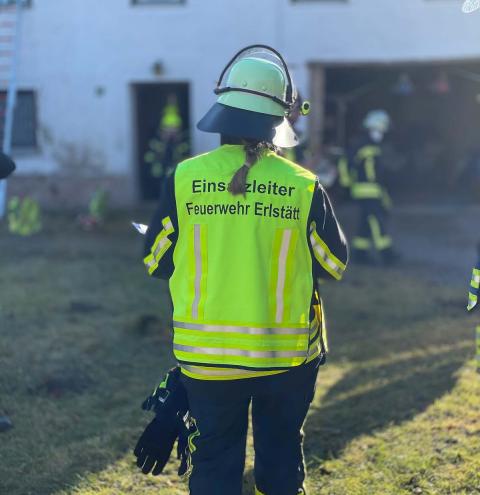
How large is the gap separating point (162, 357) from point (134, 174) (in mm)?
8360

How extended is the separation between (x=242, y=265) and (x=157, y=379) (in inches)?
110

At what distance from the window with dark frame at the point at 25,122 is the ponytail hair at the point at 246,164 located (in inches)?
467

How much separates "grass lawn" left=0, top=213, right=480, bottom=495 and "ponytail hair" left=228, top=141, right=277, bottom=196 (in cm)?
183

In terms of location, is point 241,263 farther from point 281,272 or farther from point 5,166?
point 5,166

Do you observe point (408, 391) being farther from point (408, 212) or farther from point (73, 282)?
point (408, 212)

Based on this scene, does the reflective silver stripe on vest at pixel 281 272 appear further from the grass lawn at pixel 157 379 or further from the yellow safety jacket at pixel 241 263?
the grass lawn at pixel 157 379

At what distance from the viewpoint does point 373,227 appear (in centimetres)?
889

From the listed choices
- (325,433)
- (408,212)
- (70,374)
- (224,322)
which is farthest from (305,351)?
(408,212)

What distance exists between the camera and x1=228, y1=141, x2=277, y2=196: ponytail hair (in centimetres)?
244

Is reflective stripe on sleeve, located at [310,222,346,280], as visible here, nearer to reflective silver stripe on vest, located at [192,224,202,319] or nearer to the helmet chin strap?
reflective silver stripe on vest, located at [192,224,202,319]

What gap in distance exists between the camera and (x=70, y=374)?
5062 millimetres

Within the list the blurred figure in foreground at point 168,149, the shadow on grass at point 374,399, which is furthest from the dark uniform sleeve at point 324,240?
the blurred figure in foreground at point 168,149

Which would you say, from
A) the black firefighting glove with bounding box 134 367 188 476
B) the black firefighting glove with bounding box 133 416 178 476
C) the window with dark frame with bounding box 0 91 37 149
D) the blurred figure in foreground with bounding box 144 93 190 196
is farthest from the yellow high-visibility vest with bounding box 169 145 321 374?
the window with dark frame with bounding box 0 91 37 149

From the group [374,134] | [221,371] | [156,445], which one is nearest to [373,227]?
[374,134]
